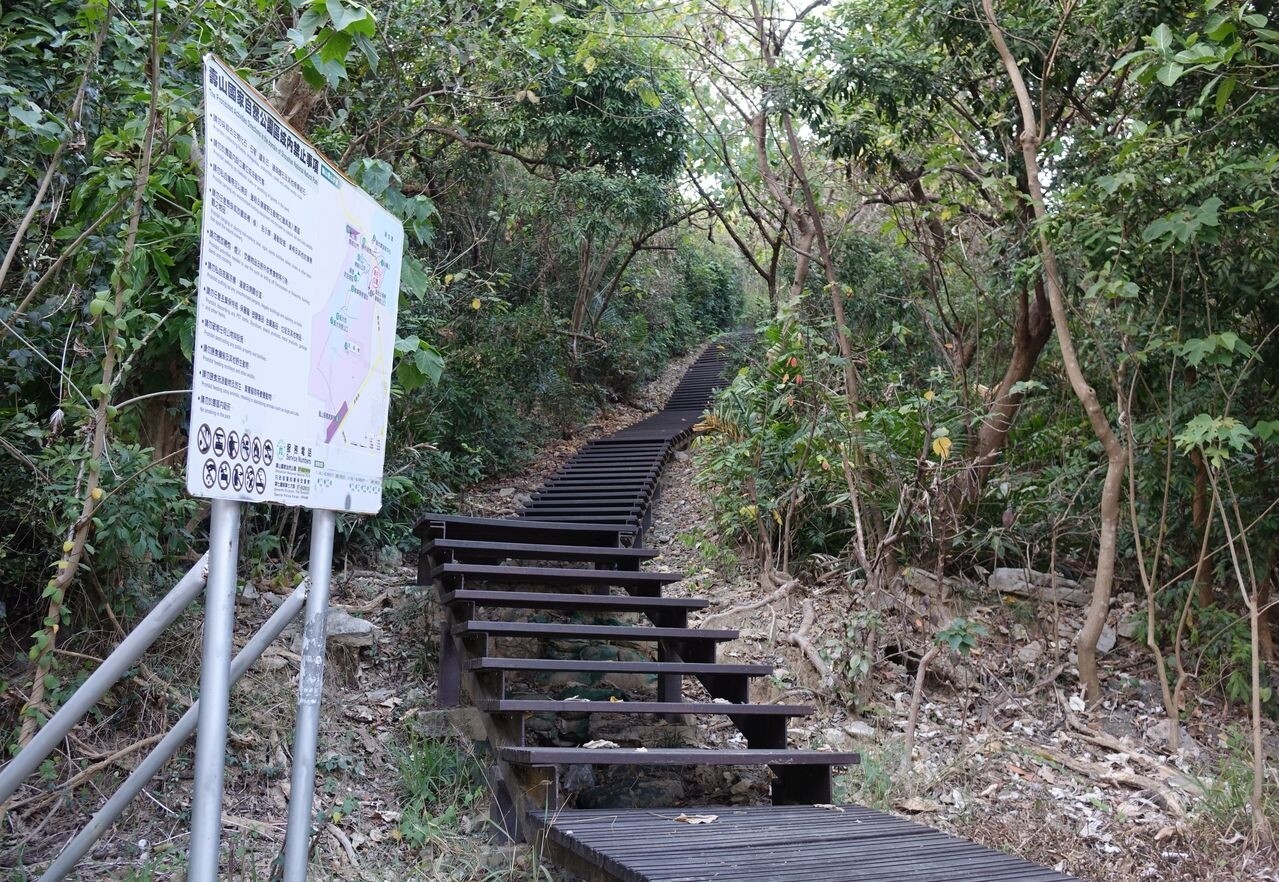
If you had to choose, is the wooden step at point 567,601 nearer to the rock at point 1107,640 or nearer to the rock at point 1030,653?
the rock at point 1030,653

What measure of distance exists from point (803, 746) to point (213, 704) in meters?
3.45

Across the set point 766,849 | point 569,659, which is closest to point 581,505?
point 569,659

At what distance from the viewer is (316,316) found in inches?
91.2

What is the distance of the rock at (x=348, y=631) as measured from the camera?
5.04 metres

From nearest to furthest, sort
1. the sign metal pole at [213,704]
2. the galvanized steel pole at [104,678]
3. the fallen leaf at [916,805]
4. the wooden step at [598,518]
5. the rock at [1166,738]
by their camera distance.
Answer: the sign metal pole at [213,704], the galvanized steel pole at [104,678], the fallen leaf at [916,805], the rock at [1166,738], the wooden step at [598,518]

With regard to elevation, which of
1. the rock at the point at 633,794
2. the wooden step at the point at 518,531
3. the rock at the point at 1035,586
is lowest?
the rock at the point at 633,794

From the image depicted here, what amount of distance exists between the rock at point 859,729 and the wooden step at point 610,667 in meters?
0.78

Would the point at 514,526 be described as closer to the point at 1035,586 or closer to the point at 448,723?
the point at 448,723

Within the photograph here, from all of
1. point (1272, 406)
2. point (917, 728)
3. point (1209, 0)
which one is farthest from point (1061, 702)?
point (1209, 0)

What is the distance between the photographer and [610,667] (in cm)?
423

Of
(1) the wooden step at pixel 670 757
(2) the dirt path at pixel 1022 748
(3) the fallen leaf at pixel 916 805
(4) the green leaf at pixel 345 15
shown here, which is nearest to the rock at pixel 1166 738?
(2) the dirt path at pixel 1022 748

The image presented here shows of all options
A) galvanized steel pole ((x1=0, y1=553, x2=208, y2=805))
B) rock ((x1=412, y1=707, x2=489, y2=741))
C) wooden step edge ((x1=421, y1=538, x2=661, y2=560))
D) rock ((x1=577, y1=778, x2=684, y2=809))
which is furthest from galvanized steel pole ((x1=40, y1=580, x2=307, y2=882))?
wooden step edge ((x1=421, y1=538, x2=661, y2=560))

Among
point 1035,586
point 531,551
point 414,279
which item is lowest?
point 1035,586

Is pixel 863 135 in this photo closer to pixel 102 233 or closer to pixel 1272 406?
pixel 1272 406
